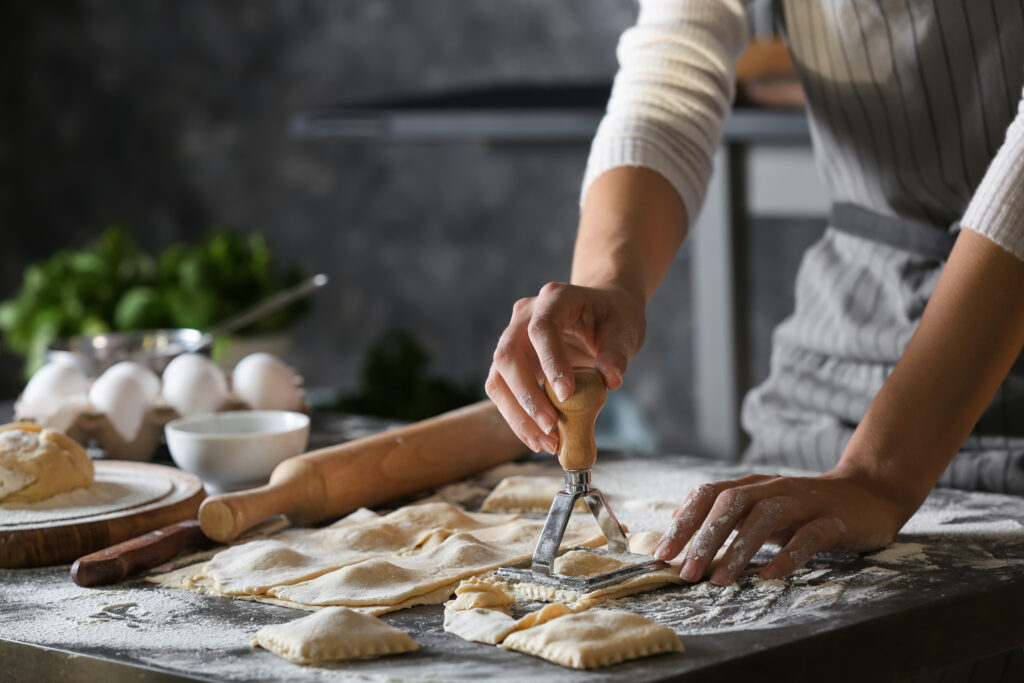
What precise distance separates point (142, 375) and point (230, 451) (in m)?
0.23

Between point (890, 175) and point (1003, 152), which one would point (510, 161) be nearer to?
point (890, 175)

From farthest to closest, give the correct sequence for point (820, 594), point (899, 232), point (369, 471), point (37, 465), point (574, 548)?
point (899, 232), point (369, 471), point (37, 465), point (574, 548), point (820, 594)

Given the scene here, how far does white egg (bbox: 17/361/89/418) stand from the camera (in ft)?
4.56

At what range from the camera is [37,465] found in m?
1.13

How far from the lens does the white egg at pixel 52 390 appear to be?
1.39 meters

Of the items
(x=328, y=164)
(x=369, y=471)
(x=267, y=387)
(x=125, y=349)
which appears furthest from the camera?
(x=328, y=164)

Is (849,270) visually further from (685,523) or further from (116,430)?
(116,430)

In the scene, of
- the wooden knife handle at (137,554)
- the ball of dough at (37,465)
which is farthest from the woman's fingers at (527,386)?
the ball of dough at (37,465)

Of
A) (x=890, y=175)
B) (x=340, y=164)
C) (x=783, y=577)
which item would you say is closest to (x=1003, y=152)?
(x=890, y=175)

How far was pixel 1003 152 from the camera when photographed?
109 cm

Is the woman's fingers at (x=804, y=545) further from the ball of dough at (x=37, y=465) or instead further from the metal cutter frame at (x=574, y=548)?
the ball of dough at (x=37, y=465)

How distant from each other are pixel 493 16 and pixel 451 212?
1.96ft

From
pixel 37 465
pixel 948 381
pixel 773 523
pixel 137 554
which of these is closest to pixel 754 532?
pixel 773 523

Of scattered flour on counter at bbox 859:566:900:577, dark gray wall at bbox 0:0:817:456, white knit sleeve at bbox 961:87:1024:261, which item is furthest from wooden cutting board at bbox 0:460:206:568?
dark gray wall at bbox 0:0:817:456
